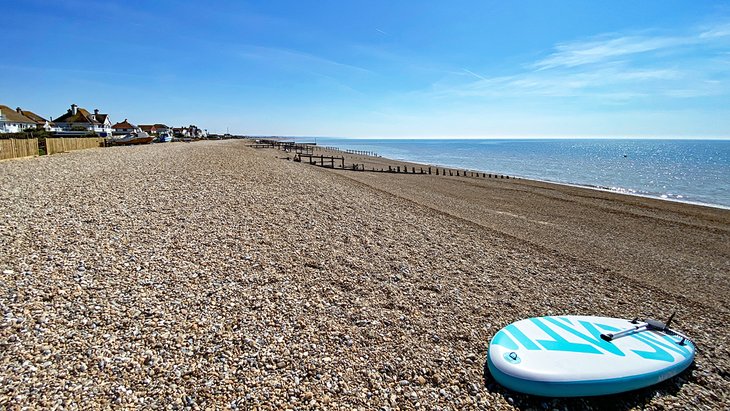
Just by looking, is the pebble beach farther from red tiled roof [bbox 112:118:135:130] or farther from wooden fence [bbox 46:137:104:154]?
red tiled roof [bbox 112:118:135:130]

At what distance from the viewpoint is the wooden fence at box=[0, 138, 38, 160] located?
65.4ft

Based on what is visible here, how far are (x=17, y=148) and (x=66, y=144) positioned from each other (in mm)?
8213

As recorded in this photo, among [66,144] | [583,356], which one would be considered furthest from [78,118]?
[583,356]

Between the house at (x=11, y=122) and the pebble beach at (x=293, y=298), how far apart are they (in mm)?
71426

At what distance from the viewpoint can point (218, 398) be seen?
3.62m

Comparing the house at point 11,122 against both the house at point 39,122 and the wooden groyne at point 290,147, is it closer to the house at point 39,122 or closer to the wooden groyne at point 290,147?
the house at point 39,122

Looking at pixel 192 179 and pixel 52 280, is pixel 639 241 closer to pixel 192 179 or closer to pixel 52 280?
pixel 52 280

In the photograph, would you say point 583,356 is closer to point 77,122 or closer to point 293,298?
point 293,298

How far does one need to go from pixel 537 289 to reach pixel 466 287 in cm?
160

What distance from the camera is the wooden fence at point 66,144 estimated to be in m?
25.6

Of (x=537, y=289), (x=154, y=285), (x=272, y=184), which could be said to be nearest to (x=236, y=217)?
(x=154, y=285)

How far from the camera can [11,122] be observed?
206 feet

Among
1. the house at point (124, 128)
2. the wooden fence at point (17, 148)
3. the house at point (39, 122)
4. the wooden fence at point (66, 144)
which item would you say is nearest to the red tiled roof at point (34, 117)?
the house at point (39, 122)

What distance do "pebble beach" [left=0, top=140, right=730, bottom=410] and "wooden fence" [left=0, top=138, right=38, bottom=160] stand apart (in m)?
11.4
